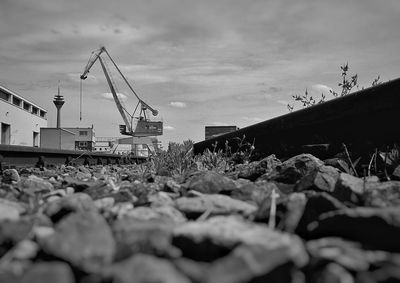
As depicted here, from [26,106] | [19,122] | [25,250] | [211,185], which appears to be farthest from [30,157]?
[26,106]

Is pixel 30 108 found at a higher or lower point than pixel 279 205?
higher

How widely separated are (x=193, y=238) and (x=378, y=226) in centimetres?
61

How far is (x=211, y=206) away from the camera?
2119mm

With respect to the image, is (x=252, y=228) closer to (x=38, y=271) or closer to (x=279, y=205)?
(x=279, y=205)

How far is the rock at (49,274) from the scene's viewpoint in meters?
1.30

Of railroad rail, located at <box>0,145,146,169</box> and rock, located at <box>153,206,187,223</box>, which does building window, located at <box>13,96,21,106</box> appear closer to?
railroad rail, located at <box>0,145,146,169</box>

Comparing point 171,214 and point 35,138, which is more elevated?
point 35,138

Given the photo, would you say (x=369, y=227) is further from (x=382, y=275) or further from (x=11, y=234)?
(x=11, y=234)

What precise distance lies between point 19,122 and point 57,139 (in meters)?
5.70

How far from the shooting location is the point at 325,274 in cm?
136

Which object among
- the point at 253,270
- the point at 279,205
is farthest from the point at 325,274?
the point at 279,205

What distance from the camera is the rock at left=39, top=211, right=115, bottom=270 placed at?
1369mm

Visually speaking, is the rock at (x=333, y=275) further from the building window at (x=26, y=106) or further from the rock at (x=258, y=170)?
the building window at (x=26, y=106)

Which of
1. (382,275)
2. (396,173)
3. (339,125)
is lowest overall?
(382,275)
